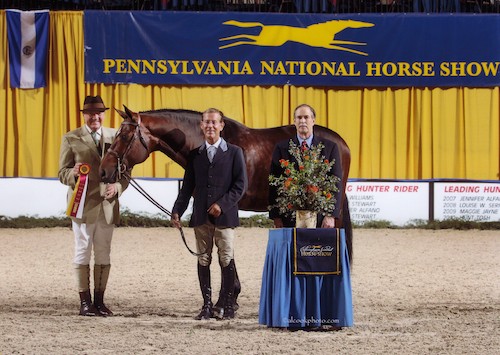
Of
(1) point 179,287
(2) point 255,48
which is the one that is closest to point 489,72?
(2) point 255,48

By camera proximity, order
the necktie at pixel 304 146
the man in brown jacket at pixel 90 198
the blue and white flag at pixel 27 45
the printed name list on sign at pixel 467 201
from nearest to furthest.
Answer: the necktie at pixel 304 146
the man in brown jacket at pixel 90 198
the printed name list on sign at pixel 467 201
the blue and white flag at pixel 27 45

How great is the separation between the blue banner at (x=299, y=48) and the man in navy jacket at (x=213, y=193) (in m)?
8.14

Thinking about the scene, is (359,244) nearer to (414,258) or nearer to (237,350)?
(414,258)

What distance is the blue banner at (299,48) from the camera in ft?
47.8

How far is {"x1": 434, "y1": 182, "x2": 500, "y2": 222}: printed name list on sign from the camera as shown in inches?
542

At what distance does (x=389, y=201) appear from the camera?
13.9m

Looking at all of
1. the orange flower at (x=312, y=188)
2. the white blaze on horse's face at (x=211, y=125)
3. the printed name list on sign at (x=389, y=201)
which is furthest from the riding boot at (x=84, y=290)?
the printed name list on sign at (x=389, y=201)

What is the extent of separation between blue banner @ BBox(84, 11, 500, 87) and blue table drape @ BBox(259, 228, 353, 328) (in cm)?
859

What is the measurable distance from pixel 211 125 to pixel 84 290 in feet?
5.14

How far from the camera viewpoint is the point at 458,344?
239 inches

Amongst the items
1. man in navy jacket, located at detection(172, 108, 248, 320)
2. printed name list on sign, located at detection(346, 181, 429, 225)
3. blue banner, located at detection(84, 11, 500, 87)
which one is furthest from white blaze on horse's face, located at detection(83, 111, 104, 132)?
blue banner, located at detection(84, 11, 500, 87)

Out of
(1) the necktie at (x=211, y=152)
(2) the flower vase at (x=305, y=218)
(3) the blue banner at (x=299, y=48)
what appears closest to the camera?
(2) the flower vase at (x=305, y=218)

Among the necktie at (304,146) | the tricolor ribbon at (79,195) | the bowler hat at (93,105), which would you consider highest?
the bowler hat at (93,105)

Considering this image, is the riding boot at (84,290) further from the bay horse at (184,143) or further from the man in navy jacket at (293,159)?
the man in navy jacket at (293,159)
